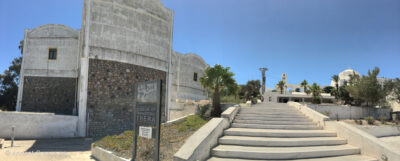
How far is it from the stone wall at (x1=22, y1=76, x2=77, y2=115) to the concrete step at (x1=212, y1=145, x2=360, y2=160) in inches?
654

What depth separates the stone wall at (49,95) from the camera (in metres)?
19.1

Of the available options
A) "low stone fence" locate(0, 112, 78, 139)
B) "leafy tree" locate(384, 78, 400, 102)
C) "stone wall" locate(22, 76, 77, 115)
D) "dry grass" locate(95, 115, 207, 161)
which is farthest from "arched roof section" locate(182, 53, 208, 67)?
"leafy tree" locate(384, 78, 400, 102)

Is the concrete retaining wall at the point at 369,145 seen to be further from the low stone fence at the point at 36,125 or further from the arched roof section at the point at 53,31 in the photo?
the arched roof section at the point at 53,31

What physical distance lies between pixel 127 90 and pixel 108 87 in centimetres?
140

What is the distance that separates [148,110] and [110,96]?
11765mm

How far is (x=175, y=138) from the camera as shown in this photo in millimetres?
8555


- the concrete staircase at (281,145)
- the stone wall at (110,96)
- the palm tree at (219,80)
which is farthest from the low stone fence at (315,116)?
the stone wall at (110,96)

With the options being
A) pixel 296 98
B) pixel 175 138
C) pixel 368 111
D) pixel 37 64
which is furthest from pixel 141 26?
pixel 296 98

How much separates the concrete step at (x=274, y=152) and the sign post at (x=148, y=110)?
1.98 m

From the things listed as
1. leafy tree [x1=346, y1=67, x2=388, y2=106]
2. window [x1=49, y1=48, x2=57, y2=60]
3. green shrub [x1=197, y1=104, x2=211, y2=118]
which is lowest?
green shrub [x1=197, y1=104, x2=211, y2=118]

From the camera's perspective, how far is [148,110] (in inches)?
241

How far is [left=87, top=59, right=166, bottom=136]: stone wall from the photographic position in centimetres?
1620

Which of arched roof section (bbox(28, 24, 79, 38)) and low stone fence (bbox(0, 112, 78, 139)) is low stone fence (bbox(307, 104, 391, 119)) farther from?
arched roof section (bbox(28, 24, 79, 38))

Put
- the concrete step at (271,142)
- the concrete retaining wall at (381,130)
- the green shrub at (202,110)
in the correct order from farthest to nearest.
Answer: the concrete retaining wall at (381,130) < the green shrub at (202,110) < the concrete step at (271,142)
